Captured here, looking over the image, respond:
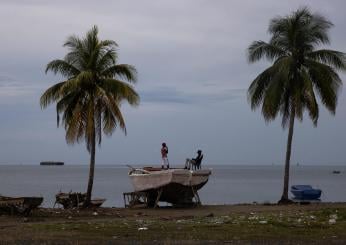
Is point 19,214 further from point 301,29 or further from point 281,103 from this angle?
point 301,29

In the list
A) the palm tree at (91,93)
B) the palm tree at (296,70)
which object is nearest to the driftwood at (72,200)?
the palm tree at (91,93)

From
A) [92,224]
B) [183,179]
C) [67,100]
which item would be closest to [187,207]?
[183,179]

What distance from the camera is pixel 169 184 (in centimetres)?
3803

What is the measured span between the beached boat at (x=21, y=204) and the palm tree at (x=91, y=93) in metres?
5.23

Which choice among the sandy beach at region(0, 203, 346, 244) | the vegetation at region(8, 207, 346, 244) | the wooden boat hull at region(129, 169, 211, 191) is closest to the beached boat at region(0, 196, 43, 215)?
the sandy beach at region(0, 203, 346, 244)

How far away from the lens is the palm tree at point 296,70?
39500 mm

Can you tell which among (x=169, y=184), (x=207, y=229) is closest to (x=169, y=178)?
(x=169, y=184)

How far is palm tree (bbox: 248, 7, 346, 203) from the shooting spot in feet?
130

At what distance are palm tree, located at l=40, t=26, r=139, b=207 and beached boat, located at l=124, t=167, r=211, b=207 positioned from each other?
366 cm

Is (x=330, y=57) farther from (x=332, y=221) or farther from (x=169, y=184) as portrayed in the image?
(x=332, y=221)

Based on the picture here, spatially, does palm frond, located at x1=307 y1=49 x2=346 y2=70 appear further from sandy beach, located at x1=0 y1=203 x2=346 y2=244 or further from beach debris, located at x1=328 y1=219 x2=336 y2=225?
beach debris, located at x1=328 y1=219 x2=336 y2=225

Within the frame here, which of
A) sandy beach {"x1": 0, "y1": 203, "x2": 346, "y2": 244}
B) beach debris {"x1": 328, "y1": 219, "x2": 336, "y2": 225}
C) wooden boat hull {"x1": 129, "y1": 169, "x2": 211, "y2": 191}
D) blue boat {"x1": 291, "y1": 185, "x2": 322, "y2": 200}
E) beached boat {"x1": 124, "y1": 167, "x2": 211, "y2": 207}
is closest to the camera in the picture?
sandy beach {"x1": 0, "y1": 203, "x2": 346, "y2": 244}

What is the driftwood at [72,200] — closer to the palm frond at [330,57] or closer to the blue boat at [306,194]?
the blue boat at [306,194]

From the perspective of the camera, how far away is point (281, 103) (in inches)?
1594
